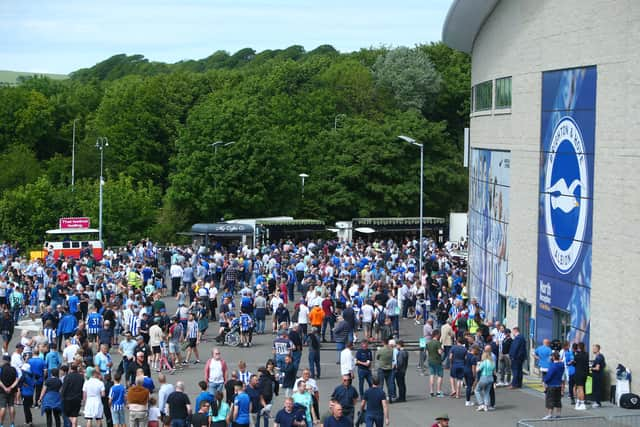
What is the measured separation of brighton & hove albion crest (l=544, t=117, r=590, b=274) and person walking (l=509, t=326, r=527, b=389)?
7.57 ft

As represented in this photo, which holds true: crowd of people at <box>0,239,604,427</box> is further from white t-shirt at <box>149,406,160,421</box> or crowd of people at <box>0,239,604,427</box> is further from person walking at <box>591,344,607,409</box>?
person walking at <box>591,344,607,409</box>

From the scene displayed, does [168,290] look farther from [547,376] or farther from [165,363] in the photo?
[547,376]

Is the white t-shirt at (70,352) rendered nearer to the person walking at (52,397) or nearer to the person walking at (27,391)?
the person walking at (27,391)

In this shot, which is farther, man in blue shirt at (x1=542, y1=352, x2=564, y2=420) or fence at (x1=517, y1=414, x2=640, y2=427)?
man in blue shirt at (x1=542, y1=352, x2=564, y2=420)

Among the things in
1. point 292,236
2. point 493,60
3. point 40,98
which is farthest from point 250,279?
point 40,98

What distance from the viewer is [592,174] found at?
24.5 meters

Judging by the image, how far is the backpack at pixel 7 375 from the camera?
1956 cm

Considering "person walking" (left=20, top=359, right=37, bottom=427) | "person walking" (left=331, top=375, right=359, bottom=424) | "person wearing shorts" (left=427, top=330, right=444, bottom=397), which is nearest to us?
"person walking" (left=331, top=375, right=359, bottom=424)

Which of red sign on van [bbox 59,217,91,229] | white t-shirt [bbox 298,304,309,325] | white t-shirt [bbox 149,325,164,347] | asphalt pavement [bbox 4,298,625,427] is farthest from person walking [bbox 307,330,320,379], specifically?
red sign on van [bbox 59,217,91,229]

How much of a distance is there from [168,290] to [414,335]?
41.4ft

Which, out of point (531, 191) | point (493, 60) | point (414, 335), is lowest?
point (414, 335)

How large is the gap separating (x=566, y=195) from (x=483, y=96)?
9.85m

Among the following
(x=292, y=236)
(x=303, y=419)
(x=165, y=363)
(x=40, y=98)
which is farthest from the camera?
(x=40, y=98)

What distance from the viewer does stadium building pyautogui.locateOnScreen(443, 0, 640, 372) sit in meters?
23.0
